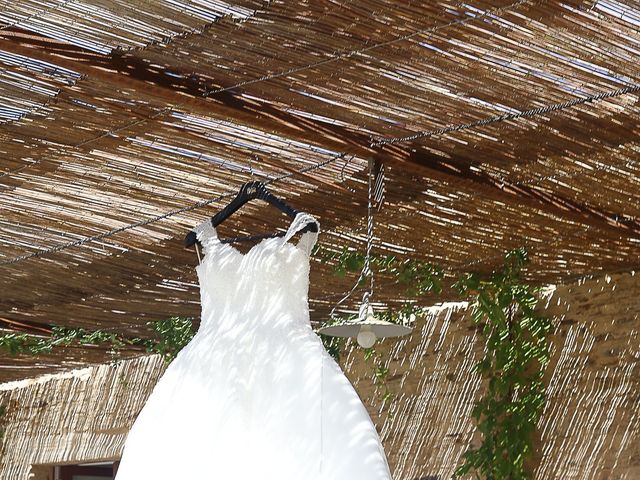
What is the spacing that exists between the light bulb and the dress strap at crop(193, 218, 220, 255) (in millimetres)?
1170

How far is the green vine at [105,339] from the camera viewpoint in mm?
6695

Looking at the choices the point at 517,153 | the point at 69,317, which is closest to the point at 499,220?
the point at 517,153

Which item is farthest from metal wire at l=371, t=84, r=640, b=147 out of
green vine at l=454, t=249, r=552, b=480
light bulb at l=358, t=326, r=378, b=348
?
green vine at l=454, t=249, r=552, b=480

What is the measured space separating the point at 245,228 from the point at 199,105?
4.58ft

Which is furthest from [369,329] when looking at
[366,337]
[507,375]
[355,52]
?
[507,375]

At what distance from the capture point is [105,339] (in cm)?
705

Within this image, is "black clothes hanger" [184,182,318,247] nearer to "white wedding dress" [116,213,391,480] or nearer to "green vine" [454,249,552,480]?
"white wedding dress" [116,213,391,480]

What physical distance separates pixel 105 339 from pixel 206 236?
4.41 metres

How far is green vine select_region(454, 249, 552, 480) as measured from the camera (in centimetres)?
588

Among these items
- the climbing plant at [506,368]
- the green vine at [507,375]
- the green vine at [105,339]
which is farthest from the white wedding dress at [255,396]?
the green vine at [105,339]

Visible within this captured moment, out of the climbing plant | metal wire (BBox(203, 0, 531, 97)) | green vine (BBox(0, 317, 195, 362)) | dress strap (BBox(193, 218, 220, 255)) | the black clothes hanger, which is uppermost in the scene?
metal wire (BBox(203, 0, 531, 97))

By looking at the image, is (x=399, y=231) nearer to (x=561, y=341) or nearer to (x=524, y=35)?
(x=561, y=341)

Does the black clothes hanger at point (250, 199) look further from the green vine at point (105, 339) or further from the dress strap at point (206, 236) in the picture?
the green vine at point (105, 339)

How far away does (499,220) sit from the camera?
4.92 metres
